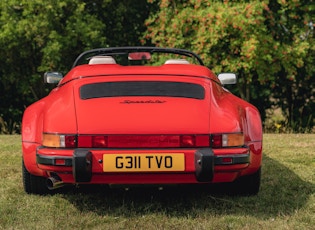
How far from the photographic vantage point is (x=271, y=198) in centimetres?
473

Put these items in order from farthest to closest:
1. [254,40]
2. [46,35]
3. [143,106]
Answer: [46,35], [254,40], [143,106]

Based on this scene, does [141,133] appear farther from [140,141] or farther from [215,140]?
[215,140]

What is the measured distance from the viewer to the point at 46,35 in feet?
61.6

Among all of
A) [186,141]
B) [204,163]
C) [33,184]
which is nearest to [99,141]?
[186,141]

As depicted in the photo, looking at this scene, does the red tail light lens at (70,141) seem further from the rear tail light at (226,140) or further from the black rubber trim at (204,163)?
the rear tail light at (226,140)

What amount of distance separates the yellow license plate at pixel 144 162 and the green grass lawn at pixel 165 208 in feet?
1.35

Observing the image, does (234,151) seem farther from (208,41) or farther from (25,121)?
(208,41)

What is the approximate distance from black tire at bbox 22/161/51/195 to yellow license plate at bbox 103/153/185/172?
118 centimetres

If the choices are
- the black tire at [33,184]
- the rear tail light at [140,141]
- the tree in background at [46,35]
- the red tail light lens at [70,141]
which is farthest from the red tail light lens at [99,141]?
the tree in background at [46,35]

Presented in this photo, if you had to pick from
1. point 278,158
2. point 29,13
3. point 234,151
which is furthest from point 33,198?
point 29,13

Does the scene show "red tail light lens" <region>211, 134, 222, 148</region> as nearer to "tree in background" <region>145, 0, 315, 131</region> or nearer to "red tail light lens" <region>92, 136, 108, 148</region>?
"red tail light lens" <region>92, 136, 108, 148</region>

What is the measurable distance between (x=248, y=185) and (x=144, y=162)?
4.33 feet

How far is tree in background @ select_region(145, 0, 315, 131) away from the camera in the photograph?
16.1 m

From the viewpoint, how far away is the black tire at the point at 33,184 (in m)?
4.79
